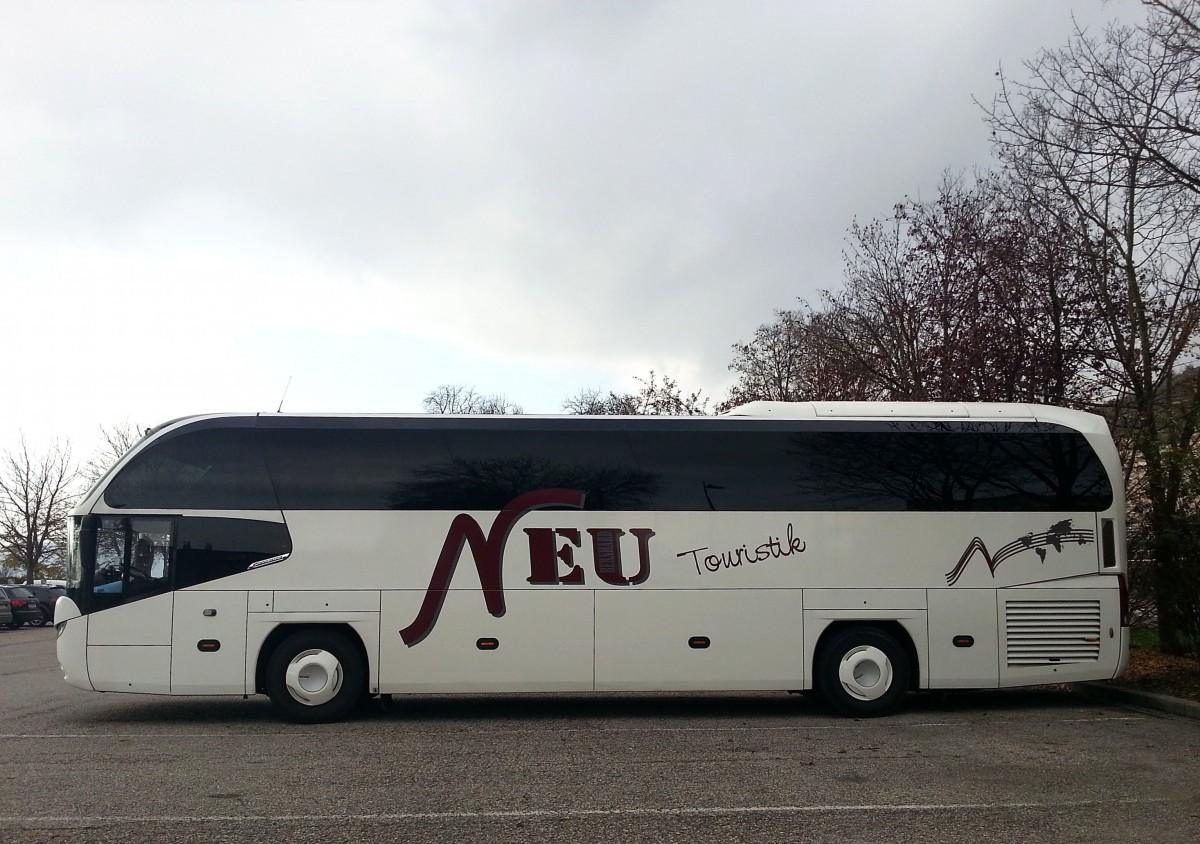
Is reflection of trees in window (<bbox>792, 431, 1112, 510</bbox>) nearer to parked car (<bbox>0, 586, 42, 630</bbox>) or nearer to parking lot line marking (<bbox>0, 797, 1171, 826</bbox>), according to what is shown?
parking lot line marking (<bbox>0, 797, 1171, 826</bbox>)

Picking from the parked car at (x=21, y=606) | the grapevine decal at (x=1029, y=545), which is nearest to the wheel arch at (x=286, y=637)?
the grapevine decal at (x=1029, y=545)

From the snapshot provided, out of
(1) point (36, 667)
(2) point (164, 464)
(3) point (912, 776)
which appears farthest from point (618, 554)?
(1) point (36, 667)

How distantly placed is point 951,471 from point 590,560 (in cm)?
415

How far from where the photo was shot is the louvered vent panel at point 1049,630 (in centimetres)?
1161

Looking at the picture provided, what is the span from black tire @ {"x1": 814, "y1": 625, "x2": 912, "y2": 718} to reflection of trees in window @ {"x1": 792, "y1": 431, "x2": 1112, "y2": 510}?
1474 mm

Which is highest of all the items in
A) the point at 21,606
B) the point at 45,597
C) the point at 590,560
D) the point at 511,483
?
the point at 511,483

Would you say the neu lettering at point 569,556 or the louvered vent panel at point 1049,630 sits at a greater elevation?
the neu lettering at point 569,556

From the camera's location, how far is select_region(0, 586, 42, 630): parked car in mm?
34312

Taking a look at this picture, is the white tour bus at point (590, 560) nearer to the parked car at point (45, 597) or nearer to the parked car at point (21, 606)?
the parked car at point (21, 606)

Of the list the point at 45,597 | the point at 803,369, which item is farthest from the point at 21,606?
the point at 803,369

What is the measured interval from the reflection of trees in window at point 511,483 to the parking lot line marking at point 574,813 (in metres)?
4.80

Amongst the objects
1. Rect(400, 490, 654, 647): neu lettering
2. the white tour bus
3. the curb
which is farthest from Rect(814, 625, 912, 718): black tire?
the curb

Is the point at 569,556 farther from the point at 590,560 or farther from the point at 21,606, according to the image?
the point at 21,606

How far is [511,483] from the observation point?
11469mm
